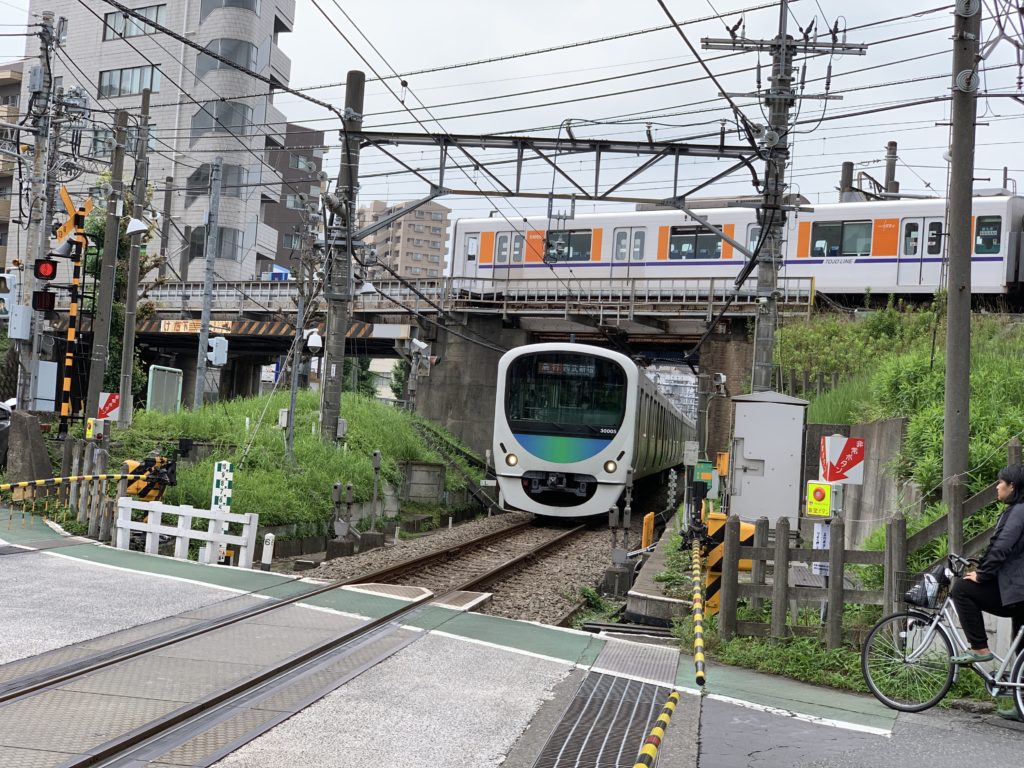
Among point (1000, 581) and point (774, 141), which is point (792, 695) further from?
point (774, 141)

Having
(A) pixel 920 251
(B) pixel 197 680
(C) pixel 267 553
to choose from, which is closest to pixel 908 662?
(B) pixel 197 680

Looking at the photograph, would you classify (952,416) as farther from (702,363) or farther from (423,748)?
(702,363)

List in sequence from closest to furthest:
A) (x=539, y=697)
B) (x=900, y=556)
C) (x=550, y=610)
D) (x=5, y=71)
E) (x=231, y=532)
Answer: (x=539, y=697)
(x=900, y=556)
(x=550, y=610)
(x=231, y=532)
(x=5, y=71)

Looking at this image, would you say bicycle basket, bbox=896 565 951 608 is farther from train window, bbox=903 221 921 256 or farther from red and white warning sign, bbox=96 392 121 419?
train window, bbox=903 221 921 256

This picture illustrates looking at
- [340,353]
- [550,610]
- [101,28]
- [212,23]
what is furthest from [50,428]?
[101,28]

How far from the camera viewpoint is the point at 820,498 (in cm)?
1138

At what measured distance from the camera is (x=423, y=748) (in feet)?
18.9

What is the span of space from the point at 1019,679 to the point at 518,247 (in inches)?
1087

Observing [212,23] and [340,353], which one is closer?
[340,353]

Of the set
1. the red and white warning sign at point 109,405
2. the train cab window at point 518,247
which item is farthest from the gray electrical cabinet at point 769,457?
the train cab window at point 518,247

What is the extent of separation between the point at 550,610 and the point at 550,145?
892 cm

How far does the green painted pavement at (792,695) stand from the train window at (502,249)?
26.0 meters

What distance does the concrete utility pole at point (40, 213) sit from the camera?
18.9 meters

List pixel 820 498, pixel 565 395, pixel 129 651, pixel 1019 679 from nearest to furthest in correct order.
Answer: pixel 1019 679 → pixel 129 651 → pixel 820 498 → pixel 565 395
